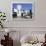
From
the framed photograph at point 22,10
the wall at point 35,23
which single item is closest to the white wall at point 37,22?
the wall at point 35,23

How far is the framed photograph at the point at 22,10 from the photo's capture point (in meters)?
4.35

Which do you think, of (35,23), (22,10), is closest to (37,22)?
(35,23)

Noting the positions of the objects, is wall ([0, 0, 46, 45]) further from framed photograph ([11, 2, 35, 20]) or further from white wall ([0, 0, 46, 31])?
framed photograph ([11, 2, 35, 20])

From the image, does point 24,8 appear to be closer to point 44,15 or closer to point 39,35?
point 44,15

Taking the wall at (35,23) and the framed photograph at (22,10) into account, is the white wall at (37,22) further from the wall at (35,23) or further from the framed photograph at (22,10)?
the framed photograph at (22,10)

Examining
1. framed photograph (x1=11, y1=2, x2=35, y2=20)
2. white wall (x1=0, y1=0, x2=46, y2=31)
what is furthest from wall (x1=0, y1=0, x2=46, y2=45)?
framed photograph (x1=11, y1=2, x2=35, y2=20)

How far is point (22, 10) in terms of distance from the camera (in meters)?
4.38

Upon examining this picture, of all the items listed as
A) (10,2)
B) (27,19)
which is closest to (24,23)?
(27,19)

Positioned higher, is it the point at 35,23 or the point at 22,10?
the point at 22,10

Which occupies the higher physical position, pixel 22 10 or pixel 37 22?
pixel 22 10

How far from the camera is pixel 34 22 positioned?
173 inches

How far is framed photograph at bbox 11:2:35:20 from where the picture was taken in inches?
171

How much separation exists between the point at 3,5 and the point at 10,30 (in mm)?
778

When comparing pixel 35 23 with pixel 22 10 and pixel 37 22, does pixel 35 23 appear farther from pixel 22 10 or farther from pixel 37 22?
pixel 22 10
